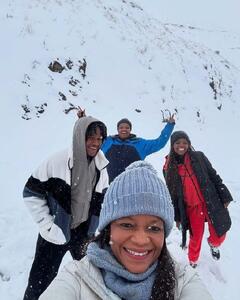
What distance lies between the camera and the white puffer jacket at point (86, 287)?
4.95ft

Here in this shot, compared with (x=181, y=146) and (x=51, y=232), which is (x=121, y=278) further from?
(x=181, y=146)

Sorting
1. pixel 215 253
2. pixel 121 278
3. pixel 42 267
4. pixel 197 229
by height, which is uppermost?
pixel 121 278

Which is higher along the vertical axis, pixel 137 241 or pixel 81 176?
pixel 81 176

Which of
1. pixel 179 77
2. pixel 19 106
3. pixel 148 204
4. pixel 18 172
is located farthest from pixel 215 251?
pixel 179 77

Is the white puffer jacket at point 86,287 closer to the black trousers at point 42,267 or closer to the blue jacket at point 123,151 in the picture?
the black trousers at point 42,267

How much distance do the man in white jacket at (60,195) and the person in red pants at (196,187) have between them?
1561 mm

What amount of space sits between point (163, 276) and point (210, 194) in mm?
3079

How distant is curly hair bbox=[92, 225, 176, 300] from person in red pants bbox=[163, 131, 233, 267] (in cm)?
290

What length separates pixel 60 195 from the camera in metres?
3.19

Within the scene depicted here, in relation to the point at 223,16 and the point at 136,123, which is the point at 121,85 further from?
the point at 223,16

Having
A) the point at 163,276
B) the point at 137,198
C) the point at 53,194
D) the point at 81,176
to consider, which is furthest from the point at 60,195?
the point at 163,276

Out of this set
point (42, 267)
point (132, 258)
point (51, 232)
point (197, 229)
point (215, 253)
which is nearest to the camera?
point (132, 258)

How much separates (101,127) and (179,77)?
561 inches

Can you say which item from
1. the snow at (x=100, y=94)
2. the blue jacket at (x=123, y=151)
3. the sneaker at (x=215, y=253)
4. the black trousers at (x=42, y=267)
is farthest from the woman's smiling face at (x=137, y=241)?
the sneaker at (x=215, y=253)
